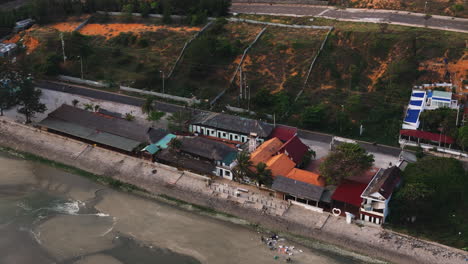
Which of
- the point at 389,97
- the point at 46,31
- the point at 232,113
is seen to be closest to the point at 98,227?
the point at 232,113

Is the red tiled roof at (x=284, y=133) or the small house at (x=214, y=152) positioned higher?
the red tiled roof at (x=284, y=133)

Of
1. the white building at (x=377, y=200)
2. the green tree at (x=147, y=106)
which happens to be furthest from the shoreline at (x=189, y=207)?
the green tree at (x=147, y=106)

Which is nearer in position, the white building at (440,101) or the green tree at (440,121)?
the green tree at (440,121)

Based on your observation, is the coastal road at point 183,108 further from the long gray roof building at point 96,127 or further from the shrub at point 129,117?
the long gray roof building at point 96,127

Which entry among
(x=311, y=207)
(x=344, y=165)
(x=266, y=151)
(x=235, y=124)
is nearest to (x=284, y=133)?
(x=266, y=151)

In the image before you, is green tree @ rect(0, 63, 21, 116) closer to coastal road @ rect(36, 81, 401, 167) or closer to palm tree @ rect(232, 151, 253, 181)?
coastal road @ rect(36, 81, 401, 167)

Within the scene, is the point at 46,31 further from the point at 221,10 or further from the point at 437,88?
the point at 437,88

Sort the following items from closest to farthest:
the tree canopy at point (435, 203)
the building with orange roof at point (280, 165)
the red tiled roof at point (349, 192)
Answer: the tree canopy at point (435, 203), the red tiled roof at point (349, 192), the building with orange roof at point (280, 165)

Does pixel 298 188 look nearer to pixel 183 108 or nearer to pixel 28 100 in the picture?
pixel 183 108
